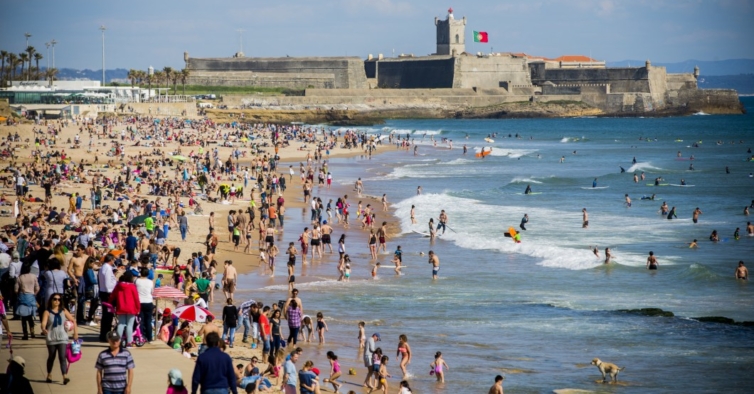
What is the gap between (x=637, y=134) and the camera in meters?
82.5

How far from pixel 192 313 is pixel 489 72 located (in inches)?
3879

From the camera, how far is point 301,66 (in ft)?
348

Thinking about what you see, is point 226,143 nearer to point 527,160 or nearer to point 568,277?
point 527,160

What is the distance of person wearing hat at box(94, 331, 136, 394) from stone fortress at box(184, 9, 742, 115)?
93.7 m

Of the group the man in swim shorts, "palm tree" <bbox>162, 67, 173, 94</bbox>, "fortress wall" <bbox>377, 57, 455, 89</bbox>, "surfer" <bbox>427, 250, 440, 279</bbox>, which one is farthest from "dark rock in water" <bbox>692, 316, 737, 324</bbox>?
"fortress wall" <bbox>377, 57, 455, 89</bbox>

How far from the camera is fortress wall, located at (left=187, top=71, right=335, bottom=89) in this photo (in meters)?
104

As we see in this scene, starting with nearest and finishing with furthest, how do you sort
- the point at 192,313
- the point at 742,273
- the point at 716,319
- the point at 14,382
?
the point at 14,382 → the point at 192,313 → the point at 716,319 → the point at 742,273

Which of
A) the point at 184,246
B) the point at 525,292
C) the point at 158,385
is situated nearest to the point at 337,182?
the point at 184,246

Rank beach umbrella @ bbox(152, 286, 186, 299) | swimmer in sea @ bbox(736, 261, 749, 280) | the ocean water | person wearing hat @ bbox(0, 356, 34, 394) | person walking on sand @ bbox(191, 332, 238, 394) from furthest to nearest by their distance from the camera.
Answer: swimmer in sea @ bbox(736, 261, 749, 280) < the ocean water < beach umbrella @ bbox(152, 286, 186, 299) < person walking on sand @ bbox(191, 332, 238, 394) < person wearing hat @ bbox(0, 356, 34, 394)

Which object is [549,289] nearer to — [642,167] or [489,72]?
[642,167]

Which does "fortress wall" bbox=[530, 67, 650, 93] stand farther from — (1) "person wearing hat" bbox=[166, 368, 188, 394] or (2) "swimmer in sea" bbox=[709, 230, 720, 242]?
(1) "person wearing hat" bbox=[166, 368, 188, 394]

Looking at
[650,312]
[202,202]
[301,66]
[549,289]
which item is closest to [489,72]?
[301,66]

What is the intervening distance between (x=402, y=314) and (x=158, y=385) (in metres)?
7.48

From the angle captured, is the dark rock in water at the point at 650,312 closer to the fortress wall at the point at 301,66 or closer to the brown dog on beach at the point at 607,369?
the brown dog on beach at the point at 607,369
